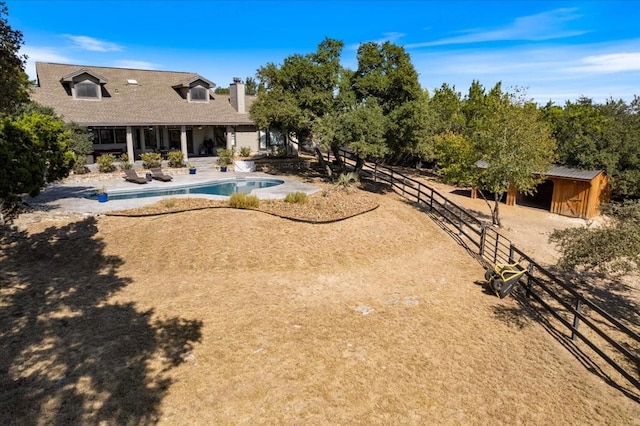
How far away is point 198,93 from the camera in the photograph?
34.8 m

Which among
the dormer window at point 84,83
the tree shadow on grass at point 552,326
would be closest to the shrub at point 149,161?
the dormer window at point 84,83

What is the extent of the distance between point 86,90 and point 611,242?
3288 centimetres

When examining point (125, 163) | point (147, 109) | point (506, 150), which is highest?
point (147, 109)

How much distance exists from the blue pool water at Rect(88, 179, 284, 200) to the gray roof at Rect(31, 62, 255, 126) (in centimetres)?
781

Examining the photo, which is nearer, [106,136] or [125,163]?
[125,163]

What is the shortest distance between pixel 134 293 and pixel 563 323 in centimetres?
1143

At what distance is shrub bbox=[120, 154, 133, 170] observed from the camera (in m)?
27.2

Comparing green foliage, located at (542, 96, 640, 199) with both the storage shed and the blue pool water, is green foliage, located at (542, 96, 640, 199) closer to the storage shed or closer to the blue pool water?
the storage shed

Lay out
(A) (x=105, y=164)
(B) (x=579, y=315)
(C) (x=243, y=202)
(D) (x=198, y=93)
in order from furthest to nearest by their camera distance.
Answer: (D) (x=198, y=93), (A) (x=105, y=164), (C) (x=243, y=202), (B) (x=579, y=315)

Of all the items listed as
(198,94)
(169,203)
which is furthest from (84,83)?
(169,203)

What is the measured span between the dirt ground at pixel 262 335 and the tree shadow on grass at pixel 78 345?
1.4 inches

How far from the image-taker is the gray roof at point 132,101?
28.0 meters

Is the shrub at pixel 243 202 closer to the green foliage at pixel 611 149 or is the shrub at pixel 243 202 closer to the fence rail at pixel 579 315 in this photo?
the fence rail at pixel 579 315

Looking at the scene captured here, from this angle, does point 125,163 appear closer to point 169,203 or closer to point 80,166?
point 80,166
